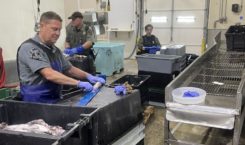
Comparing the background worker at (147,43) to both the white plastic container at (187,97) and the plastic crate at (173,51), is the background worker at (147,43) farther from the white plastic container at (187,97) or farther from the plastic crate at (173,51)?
the white plastic container at (187,97)

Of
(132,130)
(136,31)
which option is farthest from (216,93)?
(136,31)

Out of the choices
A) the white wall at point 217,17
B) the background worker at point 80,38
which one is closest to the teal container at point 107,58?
the background worker at point 80,38

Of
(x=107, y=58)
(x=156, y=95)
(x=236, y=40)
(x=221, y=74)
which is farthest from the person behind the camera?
(x=107, y=58)

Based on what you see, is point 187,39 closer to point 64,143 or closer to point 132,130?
point 132,130

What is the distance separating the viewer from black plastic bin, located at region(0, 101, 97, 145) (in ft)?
4.08

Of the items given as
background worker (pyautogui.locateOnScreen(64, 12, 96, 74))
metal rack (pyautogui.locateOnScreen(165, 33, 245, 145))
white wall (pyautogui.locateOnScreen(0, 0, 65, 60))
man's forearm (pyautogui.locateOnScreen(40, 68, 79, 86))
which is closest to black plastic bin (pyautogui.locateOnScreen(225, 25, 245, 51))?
metal rack (pyautogui.locateOnScreen(165, 33, 245, 145))

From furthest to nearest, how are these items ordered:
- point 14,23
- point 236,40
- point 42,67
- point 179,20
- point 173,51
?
1. point 179,20
2. point 14,23
3. point 173,51
4. point 236,40
5. point 42,67

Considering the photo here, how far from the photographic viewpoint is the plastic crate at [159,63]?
3.66 metres

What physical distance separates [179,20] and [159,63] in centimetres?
337

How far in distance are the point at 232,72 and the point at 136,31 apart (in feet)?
15.0

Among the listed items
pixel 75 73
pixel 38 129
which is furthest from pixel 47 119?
pixel 75 73

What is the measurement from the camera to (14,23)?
16.4ft

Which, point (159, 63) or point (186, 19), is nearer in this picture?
point (159, 63)

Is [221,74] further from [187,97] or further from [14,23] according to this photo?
[14,23]
